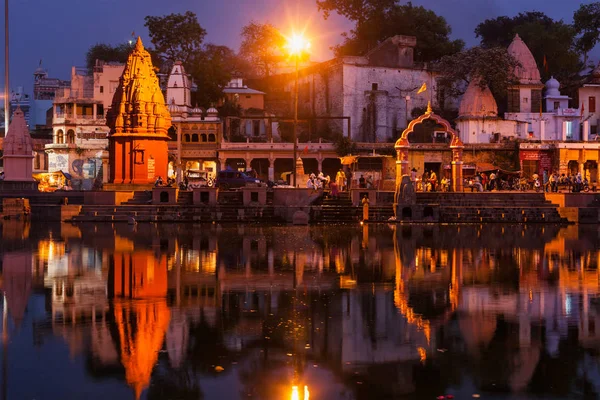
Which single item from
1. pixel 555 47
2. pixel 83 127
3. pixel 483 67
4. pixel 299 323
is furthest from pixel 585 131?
pixel 299 323

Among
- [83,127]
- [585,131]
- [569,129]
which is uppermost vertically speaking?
[83,127]

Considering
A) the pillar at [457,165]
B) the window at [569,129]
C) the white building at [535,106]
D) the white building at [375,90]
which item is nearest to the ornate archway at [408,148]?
the pillar at [457,165]

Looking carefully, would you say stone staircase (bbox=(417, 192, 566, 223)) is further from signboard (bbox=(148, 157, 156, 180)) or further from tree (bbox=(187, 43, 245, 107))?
tree (bbox=(187, 43, 245, 107))

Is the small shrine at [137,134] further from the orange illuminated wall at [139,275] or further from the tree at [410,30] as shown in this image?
the tree at [410,30]

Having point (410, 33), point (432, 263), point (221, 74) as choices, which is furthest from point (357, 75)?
point (432, 263)

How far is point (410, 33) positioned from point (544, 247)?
45.5m

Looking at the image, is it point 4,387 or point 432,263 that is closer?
point 4,387

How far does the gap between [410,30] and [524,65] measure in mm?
10617

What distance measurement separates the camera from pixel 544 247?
826 inches

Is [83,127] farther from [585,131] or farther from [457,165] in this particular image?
[585,131]

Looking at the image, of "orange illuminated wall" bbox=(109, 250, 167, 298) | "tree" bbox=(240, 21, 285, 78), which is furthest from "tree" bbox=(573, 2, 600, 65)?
"orange illuminated wall" bbox=(109, 250, 167, 298)

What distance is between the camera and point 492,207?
107ft

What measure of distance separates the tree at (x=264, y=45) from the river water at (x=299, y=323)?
197 feet

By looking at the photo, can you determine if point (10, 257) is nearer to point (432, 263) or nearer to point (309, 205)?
point (432, 263)
